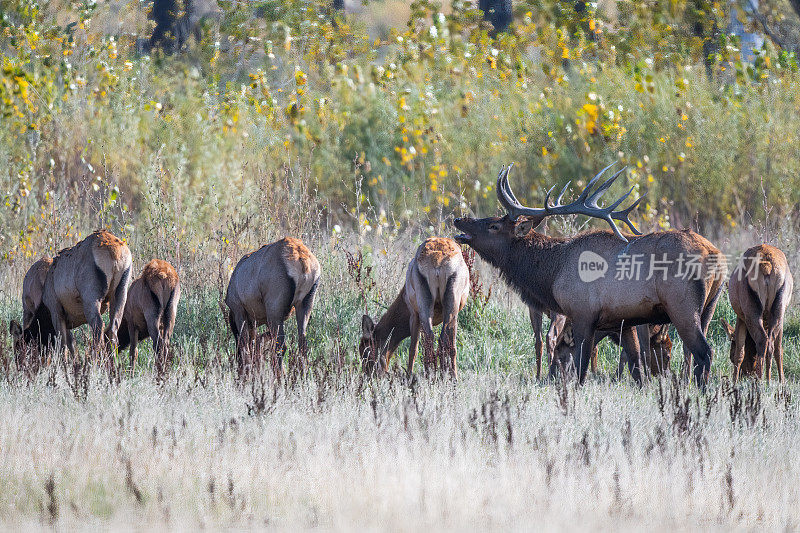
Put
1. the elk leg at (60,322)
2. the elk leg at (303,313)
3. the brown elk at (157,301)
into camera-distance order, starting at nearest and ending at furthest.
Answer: the elk leg at (303,313), the brown elk at (157,301), the elk leg at (60,322)

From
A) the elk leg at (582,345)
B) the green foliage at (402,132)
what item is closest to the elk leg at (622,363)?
the elk leg at (582,345)

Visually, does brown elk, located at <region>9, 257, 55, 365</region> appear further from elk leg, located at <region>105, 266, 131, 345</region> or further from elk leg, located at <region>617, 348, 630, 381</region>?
elk leg, located at <region>617, 348, 630, 381</region>

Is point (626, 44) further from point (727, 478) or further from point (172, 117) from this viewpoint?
point (727, 478)

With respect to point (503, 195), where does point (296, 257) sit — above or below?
below

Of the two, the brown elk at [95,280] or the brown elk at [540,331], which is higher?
the brown elk at [95,280]

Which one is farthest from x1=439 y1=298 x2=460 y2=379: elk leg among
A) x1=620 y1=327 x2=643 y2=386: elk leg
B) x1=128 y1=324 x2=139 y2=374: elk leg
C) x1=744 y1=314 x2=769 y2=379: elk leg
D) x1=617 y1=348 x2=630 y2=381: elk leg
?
x1=128 y1=324 x2=139 y2=374: elk leg

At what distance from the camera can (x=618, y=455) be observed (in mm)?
5980

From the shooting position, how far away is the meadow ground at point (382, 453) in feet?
17.0

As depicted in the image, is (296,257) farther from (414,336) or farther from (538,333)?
(538,333)

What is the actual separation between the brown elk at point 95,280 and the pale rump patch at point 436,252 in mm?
2625

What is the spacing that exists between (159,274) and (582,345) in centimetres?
381

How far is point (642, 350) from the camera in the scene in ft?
32.2

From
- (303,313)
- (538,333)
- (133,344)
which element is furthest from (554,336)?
(133,344)

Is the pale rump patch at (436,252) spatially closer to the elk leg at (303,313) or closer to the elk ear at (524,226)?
the elk ear at (524,226)
